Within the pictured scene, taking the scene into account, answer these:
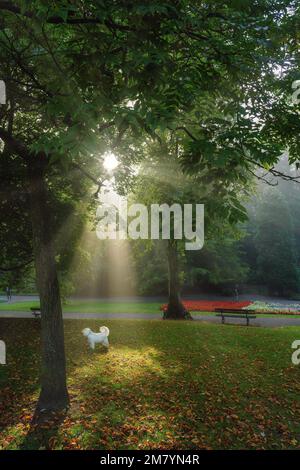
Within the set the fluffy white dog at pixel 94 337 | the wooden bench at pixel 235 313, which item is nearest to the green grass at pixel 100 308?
the wooden bench at pixel 235 313

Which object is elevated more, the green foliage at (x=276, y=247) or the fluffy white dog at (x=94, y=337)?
the green foliage at (x=276, y=247)

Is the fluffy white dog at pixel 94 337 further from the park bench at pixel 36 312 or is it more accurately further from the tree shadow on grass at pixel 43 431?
the park bench at pixel 36 312

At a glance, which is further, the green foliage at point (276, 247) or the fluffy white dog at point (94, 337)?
the green foliage at point (276, 247)

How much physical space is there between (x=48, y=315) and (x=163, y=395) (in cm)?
317

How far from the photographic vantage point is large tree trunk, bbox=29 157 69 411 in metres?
8.16

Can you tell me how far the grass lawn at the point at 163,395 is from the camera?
23.0 feet

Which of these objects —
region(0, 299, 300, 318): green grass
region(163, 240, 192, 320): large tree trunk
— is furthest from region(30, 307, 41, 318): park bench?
region(163, 240, 192, 320): large tree trunk

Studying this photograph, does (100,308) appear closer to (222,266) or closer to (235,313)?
(235,313)

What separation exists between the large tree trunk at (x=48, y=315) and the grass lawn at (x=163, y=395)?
48 centimetres

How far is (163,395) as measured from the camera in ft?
28.7

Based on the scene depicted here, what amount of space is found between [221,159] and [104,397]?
629 cm

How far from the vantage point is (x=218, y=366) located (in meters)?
11.0

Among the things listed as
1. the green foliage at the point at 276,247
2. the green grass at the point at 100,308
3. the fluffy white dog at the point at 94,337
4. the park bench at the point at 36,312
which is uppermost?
the green foliage at the point at 276,247

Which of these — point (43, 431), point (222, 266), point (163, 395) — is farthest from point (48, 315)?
point (222, 266)
